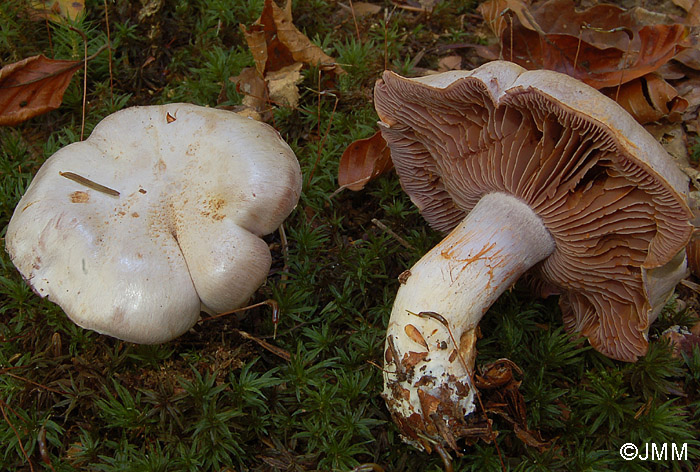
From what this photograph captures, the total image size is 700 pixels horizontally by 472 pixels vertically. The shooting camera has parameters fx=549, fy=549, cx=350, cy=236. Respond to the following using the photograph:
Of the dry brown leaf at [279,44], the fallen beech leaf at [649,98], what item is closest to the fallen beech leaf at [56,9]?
the dry brown leaf at [279,44]

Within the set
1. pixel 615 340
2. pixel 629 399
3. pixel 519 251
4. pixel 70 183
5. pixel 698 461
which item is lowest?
pixel 698 461

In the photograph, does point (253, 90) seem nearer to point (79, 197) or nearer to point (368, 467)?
point (79, 197)

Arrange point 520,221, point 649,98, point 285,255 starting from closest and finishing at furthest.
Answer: point 520,221, point 285,255, point 649,98

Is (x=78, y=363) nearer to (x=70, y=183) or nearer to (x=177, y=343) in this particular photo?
(x=177, y=343)

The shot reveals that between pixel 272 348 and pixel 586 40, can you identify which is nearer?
pixel 272 348

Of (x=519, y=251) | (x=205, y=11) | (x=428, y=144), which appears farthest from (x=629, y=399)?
(x=205, y=11)

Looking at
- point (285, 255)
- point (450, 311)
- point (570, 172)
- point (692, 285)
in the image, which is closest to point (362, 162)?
point (285, 255)

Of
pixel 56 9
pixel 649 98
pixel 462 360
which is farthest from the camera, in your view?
pixel 56 9

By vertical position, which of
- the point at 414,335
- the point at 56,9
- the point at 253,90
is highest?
the point at 56,9
